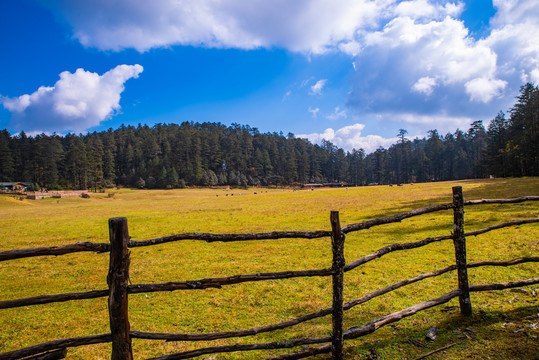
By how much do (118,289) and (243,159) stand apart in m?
122

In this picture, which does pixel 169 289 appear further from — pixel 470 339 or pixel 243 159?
pixel 243 159

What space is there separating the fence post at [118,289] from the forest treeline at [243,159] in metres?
77.0

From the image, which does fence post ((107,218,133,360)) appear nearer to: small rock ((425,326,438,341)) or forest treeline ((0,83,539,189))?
small rock ((425,326,438,341))

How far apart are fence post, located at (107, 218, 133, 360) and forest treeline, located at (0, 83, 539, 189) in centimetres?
7702

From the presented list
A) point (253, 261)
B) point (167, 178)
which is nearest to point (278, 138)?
point (167, 178)

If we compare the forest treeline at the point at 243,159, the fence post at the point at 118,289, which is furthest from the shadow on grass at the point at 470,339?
the forest treeline at the point at 243,159

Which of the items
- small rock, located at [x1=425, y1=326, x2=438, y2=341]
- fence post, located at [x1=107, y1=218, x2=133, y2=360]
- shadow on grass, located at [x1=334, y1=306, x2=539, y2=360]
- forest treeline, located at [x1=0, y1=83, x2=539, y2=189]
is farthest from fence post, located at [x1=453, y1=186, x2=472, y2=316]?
forest treeline, located at [x1=0, y1=83, x2=539, y2=189]

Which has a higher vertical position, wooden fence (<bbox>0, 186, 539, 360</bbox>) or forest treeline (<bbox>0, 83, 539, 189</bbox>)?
forest treeline (<bbox>0, 83, 539, 189</bbox>)

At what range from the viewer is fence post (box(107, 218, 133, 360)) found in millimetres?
3031

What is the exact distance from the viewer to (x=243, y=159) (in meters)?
124

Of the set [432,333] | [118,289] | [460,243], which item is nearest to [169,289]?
[118,289]

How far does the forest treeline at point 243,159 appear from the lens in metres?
69.3

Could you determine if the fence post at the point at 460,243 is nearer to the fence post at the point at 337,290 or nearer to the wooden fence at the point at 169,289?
the wooden fence at the point at 169,289

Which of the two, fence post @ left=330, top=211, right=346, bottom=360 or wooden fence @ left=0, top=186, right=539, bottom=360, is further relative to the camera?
fence post @ left=330, top=211, right=346, bottom=360
